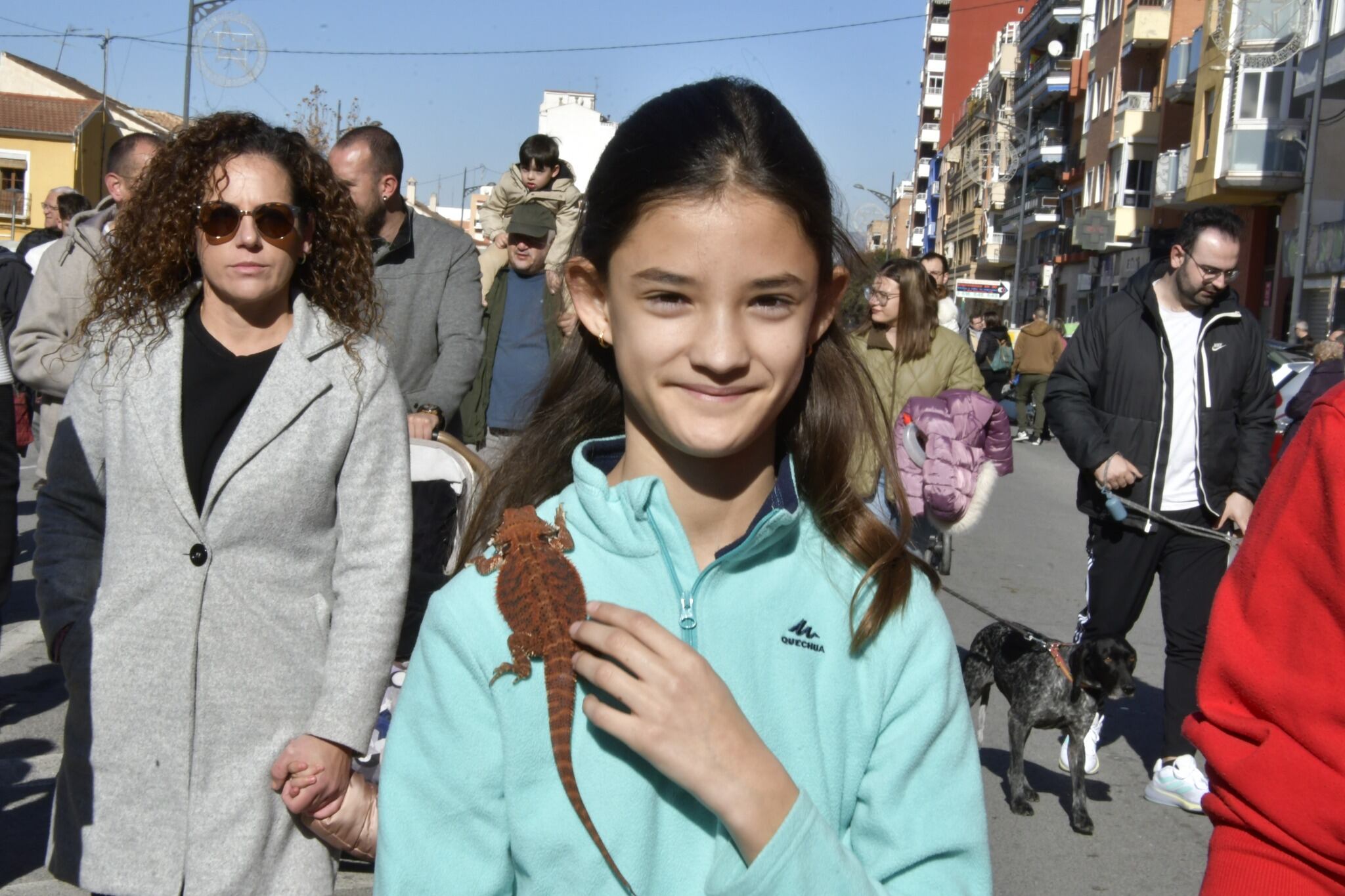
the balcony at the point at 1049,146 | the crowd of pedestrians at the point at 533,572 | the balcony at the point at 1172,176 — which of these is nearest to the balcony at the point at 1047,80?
the balcony at the point at 1049,146

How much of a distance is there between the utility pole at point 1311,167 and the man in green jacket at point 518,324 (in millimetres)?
25860

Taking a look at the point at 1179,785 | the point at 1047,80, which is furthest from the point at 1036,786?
the point at 1047,80

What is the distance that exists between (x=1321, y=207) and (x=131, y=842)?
115 feet

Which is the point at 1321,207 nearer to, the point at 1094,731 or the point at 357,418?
the point at 1094,731

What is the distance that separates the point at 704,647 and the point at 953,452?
20.9 ft

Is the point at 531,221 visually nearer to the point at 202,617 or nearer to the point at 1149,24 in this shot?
the point at 202,617

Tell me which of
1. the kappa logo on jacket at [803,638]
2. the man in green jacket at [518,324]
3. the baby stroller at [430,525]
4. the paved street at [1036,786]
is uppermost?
the man in green jacket at [518,324]

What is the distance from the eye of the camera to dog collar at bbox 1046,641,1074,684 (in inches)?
232

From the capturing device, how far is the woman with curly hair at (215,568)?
2.82m

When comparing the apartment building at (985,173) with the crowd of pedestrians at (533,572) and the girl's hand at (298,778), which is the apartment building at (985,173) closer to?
the crowd of pedestrians at (533,572)

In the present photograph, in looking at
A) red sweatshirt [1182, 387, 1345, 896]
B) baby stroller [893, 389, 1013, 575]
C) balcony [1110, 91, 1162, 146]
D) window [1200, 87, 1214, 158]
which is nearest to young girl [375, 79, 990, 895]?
red sweatshirt [1182, 387, 1345, 896]

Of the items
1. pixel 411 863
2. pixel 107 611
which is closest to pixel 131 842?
pixel 107 611

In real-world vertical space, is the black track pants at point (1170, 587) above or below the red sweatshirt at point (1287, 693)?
below

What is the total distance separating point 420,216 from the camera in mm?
6227
